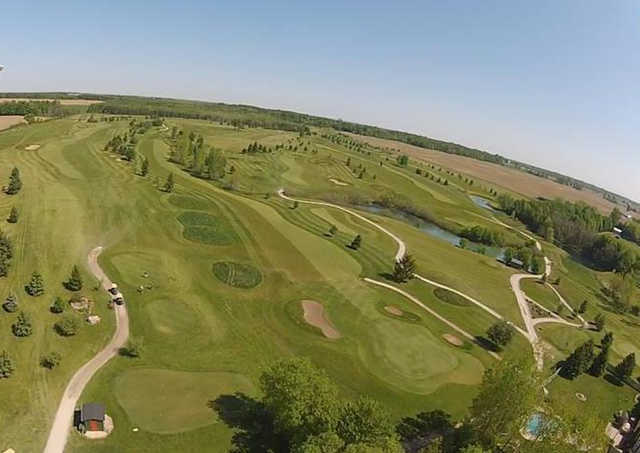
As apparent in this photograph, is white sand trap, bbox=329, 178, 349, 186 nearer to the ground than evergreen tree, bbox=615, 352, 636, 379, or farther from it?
farther from it

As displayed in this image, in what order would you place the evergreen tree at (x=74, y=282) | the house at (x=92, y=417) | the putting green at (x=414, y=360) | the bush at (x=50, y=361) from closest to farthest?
the house at (x=92, y=417), the bush at (x=50, y=361), the putting green at (x=414, y=360), the evergreen tree at (x=74, y=282)

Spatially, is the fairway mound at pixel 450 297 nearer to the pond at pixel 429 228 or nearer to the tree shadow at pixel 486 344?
the tree shadow at pixel 486 344

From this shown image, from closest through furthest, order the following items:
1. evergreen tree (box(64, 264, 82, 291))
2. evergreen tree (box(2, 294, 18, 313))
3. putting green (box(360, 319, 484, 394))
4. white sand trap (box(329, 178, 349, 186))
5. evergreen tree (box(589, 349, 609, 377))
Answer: evergreen tree (box(2, 294, 18, 313)) < putting green (box(360, 319, 484, 394)) < evergreen tree (box(64, 264, 82, 291)) < evergreen tree (box(589, 349, 609, 377)) < white sand trap (box(329, 178, 349, 186))

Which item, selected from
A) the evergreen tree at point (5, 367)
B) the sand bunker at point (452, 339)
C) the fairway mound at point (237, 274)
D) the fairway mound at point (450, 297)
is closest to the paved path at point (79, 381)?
the evergreen tree at point (5, 367)

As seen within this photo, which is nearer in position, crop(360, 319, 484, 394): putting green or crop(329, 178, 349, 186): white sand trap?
crop(360, 319, 484, 394): putting green

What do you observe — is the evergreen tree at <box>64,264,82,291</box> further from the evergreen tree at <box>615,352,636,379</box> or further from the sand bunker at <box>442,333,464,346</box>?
the evergreen tree at <box>615,352,636,379</box>

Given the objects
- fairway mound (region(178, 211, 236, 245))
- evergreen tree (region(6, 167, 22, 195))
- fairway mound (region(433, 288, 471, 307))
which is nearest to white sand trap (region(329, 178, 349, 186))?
fairway mound (region(178, 211, 236, 245))
